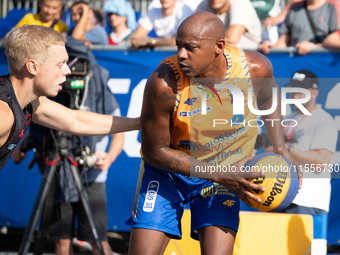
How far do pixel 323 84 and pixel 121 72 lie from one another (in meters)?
2.37

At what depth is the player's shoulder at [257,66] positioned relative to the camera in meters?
2.80

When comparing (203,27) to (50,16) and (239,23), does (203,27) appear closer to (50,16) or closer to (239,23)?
(239,23)

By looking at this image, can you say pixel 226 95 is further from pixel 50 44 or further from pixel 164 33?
pixel 164 33

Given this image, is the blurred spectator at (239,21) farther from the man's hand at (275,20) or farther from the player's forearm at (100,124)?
the player's forearm at (100,124)

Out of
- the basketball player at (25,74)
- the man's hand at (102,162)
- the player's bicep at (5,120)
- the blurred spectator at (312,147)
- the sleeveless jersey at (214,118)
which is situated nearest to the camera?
the player's bicep at (5,120)

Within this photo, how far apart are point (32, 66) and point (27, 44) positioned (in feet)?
0.46

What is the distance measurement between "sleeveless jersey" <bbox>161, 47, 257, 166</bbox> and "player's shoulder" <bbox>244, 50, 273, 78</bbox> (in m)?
0.05

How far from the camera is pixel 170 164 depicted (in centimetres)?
264

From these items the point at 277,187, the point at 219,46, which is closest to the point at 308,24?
the point at 219,46

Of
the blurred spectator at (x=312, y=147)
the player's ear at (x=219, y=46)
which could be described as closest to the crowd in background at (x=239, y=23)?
the blurred spectator at (x=312, y=147)

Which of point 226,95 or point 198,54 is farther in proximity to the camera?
point 226,95

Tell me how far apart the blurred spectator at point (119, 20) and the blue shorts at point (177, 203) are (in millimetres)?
3970

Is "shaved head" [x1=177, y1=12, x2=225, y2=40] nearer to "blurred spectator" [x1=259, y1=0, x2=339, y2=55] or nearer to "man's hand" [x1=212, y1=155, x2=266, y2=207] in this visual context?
"man's hand" [x1=212, y1=155, x2=266, y2=207]

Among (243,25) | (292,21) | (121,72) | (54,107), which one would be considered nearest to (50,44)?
(54,107)
